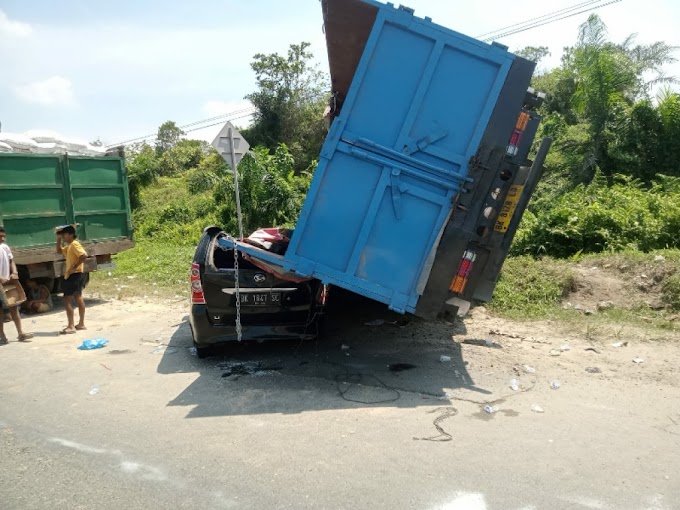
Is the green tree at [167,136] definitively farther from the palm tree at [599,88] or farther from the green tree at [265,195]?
the palm tree at [599,88]

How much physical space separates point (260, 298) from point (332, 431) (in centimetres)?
190

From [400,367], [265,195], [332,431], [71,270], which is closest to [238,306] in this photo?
[400,367]

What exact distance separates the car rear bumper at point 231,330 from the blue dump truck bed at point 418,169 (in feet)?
3.24

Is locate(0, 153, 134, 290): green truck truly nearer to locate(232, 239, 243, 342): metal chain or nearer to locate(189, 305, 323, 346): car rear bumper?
locate(189, 305, 323, 346): car rear bumper

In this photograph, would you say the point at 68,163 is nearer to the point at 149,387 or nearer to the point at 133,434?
the point at 149,387

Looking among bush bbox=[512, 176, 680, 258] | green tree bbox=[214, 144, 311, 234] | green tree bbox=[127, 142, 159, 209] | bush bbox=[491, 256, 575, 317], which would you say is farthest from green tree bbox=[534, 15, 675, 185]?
green tree bbox=[127, 142, 159, 209]

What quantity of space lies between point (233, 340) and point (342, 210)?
1.86 m

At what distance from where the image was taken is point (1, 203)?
870 cm

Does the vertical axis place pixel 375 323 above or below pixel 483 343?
below

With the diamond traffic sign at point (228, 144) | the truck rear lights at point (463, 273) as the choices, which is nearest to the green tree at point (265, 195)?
the diamond traffic sign at point (228, 144)

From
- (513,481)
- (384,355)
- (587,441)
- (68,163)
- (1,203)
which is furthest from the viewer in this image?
(68,163)

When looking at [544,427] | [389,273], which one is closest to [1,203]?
[389,273]

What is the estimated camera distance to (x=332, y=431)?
4.23 metres

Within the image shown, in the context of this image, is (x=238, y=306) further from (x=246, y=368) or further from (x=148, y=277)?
(x=148, y=277)
